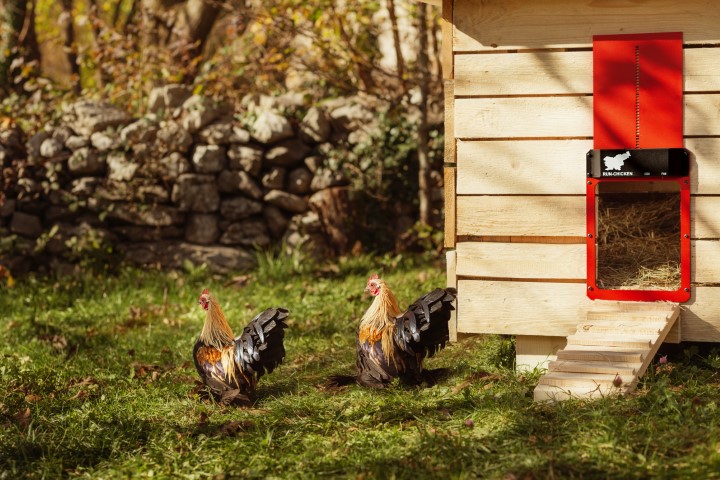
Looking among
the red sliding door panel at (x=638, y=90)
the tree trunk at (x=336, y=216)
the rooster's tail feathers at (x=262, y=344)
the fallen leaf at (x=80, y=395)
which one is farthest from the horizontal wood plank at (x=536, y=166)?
the tree trunk at (x=336, y=216)

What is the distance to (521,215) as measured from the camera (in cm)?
485

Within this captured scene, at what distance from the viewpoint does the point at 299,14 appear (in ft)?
32.1

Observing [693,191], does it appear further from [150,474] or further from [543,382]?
[150,474]

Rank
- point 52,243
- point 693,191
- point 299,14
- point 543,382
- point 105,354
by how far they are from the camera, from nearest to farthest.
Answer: point 543,382 < point 693,191 < point 105,354 < point 52,243 < point 299,14

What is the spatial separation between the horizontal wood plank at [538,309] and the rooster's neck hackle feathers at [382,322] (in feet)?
1.67

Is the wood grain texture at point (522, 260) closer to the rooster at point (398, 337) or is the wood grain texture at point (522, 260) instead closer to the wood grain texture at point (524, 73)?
the rooster at point (398, 337)

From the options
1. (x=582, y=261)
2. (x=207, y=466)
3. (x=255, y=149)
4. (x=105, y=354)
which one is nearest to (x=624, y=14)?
(x=582, y=261)

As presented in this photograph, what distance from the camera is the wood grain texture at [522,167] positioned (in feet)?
15.6

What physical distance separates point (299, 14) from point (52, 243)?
3543mm

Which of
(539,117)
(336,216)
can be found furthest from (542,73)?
(336,216)

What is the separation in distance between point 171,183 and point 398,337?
4.53 meters

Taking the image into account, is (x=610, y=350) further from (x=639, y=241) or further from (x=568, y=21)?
(x=568, y=21)

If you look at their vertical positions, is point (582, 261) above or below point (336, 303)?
above

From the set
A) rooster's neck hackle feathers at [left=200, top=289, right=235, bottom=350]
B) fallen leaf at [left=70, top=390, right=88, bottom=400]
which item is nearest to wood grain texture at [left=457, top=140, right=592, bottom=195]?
rooster's neck hackle feathers at [left=200, top=289, right=235, bottom=350]
